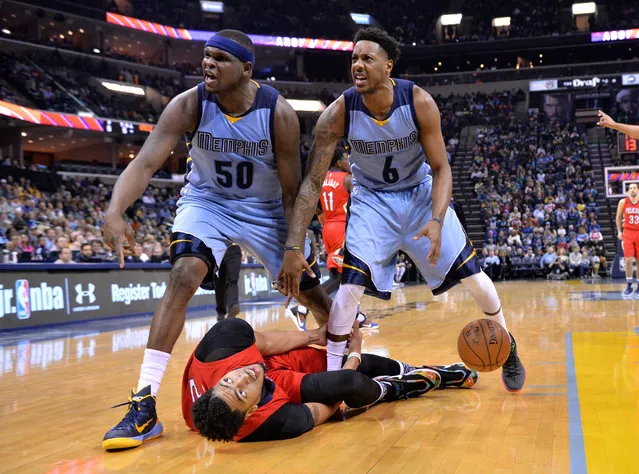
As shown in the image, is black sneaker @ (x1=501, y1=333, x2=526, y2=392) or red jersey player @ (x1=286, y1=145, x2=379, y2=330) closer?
black sneaker @ (x1=501, y1=333, x2=526, y2=392)

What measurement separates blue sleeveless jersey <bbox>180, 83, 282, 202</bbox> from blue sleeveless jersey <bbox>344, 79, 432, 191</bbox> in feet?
1.75

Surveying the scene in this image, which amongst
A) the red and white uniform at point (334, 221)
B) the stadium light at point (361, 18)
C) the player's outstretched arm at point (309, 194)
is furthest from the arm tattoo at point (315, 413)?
the stadium light at point (361, 18)

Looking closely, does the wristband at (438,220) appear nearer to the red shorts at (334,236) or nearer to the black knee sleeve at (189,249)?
the black knee sleeve at (189,249)

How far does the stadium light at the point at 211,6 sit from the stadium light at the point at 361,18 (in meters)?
8.38

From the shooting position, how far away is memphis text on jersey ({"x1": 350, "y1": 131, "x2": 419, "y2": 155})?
14.0ft

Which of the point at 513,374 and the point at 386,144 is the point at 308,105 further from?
the point at 513,374

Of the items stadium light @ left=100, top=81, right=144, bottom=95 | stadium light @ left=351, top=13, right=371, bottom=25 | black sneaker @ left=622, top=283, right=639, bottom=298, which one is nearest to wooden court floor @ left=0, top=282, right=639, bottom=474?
black sneaker @ left=622, top=283, right=639, bottom=298

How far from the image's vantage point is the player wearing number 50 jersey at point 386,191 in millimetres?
4176

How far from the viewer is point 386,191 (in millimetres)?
4480

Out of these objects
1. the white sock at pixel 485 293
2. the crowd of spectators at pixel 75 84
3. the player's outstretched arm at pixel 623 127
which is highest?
the crowd of spectators at pixel 75 84

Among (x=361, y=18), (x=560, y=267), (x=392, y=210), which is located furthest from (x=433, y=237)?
(x=361, y=18)

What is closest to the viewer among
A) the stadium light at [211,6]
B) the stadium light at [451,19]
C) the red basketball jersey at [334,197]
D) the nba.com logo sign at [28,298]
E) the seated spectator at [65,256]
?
the red basketball jersey at [334,197]

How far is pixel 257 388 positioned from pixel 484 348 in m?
1.58

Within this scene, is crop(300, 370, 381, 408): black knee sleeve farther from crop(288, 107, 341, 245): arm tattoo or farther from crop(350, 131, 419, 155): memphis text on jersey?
crop(350, 131, 419, 155): memphis text on jersey
